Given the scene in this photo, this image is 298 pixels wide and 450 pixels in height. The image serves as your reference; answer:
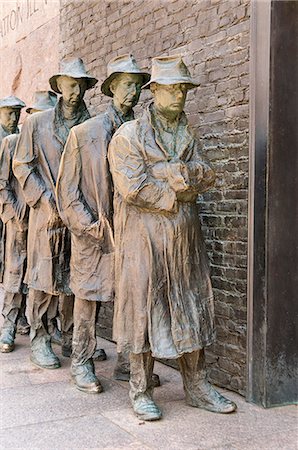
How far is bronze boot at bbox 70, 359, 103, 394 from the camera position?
516 centimetres

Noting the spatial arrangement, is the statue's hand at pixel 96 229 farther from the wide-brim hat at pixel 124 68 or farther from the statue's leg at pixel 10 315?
the statue's leg at pixel 10 315

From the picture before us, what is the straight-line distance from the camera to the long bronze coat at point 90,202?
5199mm

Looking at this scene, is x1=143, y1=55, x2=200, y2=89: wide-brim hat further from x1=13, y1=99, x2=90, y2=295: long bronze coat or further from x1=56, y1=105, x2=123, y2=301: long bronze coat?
x1=13, y1=99, x2=90, y2=295: long bronze coat

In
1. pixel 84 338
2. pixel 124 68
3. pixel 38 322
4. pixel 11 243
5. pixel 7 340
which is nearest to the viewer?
pixel 124 68

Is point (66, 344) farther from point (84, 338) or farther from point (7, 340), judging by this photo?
point (84, 338)

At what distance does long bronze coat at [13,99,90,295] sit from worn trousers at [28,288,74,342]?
0.15 metres

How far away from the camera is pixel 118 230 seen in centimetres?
474

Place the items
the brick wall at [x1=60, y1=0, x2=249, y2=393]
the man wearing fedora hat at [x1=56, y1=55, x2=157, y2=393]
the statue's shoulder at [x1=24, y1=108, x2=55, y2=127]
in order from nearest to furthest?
the brick wall at [x1=60, y1=0, x2=249, y2=393], the man wearing fedora hat at [x1=56, y1=55, x2=157, y2=393], the statue's shoulder at [x1=24, y1=108, x2=55, y2=127]

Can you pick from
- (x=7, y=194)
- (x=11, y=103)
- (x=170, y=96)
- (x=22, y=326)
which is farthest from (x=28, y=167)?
(x=22, y=326)

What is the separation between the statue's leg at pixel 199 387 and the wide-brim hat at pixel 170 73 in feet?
5.47

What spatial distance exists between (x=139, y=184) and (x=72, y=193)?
37.3 inches

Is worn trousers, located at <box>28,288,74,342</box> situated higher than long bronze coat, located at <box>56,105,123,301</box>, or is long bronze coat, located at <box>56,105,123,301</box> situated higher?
long bronze coat, located at <box>56,105,123,301</box>

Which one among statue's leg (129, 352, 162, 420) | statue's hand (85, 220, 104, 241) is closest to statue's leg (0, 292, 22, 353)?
statue's hand (85, 220, 104, 241)

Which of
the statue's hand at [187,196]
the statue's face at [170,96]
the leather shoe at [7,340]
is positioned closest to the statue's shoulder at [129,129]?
the statue's face at [170,96]
